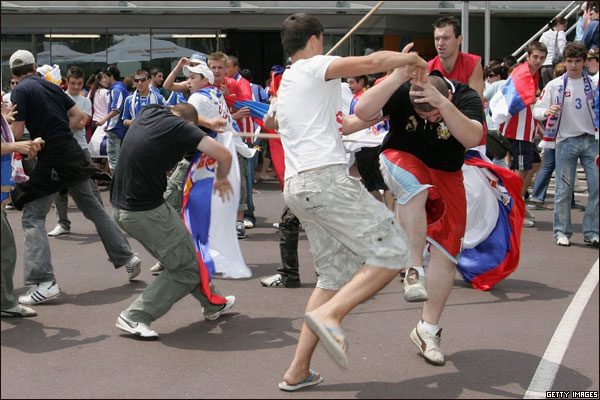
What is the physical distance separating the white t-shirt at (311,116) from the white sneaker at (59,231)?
6080 millimetres

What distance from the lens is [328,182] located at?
425 centimetres

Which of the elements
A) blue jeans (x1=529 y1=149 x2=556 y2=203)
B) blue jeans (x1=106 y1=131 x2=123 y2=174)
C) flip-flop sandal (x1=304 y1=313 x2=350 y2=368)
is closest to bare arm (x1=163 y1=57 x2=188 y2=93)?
blue jeans (x1=106 y1=131 x2=123 y2=174)

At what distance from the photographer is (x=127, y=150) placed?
5.67 m

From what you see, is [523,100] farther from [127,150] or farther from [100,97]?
[100,97]

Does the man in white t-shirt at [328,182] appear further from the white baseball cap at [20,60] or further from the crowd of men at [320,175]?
the white baseball cap at [20,60]

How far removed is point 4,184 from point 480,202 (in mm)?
3648

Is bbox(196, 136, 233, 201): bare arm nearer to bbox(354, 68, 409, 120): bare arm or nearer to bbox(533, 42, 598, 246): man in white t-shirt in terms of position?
bbox(354, 68, 409, 120): bare arm

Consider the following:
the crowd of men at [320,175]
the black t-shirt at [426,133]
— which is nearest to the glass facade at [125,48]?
the crowd of men at [320,175]

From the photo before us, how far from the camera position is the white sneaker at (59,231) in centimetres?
973

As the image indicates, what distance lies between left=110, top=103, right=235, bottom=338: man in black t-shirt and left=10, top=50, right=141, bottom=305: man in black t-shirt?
3.88 feet

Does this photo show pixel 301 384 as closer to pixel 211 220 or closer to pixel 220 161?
pixel 211 220

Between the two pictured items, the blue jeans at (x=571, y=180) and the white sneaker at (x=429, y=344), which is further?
the blue jeans at (x=571, y=180)

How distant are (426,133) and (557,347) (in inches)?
63.9

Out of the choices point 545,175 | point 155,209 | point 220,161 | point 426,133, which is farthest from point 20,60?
point 545,175
